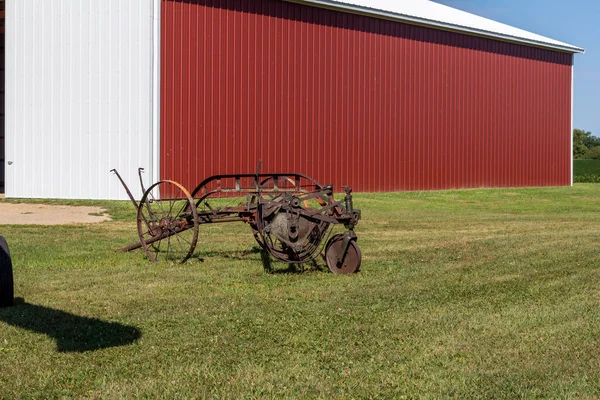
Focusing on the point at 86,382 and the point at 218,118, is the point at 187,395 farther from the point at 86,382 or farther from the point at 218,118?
the point at 218,118

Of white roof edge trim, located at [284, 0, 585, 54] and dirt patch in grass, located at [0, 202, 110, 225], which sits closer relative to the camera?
dirt patch in grass, located at [0, 202, 110, 225]

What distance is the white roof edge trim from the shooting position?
83.7 ft

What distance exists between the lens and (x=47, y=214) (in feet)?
61.0

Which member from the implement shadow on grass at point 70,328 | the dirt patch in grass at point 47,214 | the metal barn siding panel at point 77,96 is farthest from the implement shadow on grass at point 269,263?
the metal barn siding panel at point 77,96

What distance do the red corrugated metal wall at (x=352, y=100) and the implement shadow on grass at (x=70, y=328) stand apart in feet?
49.7

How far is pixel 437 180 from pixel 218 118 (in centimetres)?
920

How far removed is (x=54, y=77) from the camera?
22828 millimetres

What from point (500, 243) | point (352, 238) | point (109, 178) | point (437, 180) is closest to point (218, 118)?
point (109, 178)

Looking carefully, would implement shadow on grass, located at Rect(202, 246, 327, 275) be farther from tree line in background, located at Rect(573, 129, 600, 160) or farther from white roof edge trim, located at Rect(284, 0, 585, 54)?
tree line in background, located at Rect(573, 129, 600, 160)

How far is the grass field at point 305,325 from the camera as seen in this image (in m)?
5.20

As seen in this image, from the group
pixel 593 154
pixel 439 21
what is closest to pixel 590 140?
pixel 593 154

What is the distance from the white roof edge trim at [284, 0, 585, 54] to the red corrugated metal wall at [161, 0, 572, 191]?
28 centimetres

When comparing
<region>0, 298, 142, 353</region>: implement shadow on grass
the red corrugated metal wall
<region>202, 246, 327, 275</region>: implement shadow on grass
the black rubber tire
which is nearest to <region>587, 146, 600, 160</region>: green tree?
the red corrugated metal wall

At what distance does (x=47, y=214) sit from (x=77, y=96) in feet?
16.3
